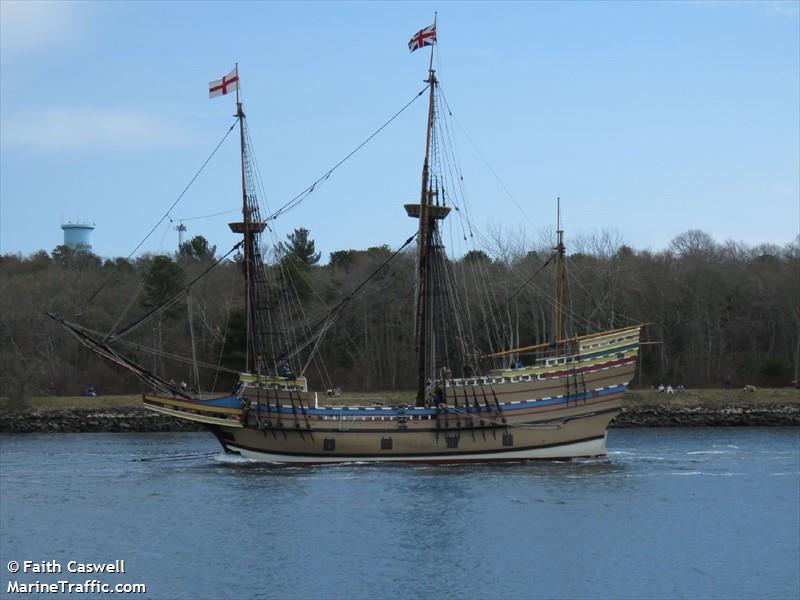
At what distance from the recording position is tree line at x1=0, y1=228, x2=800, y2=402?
9262 cm

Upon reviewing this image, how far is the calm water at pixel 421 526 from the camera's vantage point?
35.7 meters

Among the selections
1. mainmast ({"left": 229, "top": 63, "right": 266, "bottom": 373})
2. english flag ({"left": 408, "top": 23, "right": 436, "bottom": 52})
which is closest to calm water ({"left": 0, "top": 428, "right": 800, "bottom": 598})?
mainmast ({"left": 229, "top": 63, "right": 266, "bottom": 373})

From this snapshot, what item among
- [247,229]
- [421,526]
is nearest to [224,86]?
[247,229]

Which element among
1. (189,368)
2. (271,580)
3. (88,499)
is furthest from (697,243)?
(271,580)

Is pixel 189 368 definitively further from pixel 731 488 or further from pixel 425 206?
pixel 731 488

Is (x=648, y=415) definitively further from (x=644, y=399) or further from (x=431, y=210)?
(x=431, y=210)

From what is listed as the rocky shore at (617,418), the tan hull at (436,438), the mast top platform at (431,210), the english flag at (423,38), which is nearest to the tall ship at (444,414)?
the tan hull at (436,438)

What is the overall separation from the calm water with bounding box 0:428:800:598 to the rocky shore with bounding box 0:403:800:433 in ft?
67.4

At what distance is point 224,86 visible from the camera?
202 feet

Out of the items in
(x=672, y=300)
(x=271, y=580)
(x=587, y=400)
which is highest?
(x=672, y=300)

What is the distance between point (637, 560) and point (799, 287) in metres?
62.5

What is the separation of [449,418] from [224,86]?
64.2ft

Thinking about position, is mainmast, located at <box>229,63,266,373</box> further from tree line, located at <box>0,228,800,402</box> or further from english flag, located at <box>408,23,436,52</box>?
tree line, located at <box>0,228,800,402</box>

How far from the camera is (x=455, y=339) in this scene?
64.4 metres
